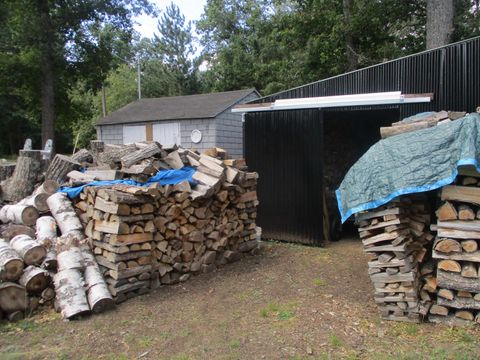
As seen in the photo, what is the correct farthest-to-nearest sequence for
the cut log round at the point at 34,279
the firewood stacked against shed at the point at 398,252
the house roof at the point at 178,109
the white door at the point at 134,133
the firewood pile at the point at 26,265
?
the white door at the point at 134,133 < the house roof at the point at 178,109 < the cut log round at the point at 34,279 < the firewood pile at the point at 26,265 < the firewood stacked against shed at the point at 398,252

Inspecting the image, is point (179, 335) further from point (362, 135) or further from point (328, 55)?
point (328, 55)

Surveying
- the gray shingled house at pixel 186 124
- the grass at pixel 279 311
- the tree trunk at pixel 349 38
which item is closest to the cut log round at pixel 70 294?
the grass at pixel 279 311

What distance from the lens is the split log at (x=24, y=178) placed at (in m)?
7.03

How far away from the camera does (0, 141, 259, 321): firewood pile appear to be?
4.86 metres

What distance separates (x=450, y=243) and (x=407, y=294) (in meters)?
0.69

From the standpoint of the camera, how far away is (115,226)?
5.07 meters

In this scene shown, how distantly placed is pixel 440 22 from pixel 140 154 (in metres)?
9.32

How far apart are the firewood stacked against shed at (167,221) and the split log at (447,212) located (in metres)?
3.00

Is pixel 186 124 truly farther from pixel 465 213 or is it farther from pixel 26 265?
pixel 465 213

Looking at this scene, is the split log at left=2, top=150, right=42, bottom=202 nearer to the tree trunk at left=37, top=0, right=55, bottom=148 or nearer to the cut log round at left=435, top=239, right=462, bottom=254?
the cut log round at left=435, top=239, right=462, bottom=254

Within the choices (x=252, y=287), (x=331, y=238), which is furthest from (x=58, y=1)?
(x=252, y=287)

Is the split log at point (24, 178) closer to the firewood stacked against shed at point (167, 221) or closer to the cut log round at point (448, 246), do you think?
the firewood stacked against shed at point (167, 221)

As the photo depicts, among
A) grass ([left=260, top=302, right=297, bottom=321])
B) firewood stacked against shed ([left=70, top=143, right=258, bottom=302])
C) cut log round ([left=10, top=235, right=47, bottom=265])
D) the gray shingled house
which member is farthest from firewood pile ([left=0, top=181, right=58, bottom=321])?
the gray shingled house

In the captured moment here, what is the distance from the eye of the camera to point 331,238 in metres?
8.48
